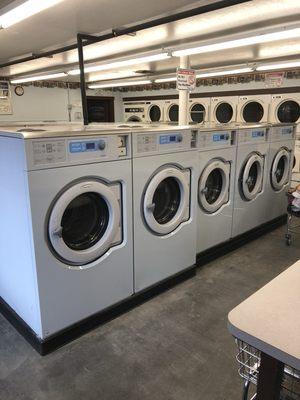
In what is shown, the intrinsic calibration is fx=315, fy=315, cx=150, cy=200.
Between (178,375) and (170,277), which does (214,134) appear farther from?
(178,375)

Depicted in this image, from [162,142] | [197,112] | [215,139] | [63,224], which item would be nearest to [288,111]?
[197,112]

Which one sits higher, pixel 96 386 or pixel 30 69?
pixel 30 69

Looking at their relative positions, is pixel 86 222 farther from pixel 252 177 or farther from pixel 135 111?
pixel 135 111

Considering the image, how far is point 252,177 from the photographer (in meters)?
4.00

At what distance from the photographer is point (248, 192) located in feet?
12.3

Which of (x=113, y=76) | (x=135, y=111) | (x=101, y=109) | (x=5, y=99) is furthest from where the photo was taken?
(x=101, y=109)

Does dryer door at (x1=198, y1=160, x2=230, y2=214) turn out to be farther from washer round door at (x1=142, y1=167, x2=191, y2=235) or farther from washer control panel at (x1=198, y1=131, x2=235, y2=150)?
washer round door at (x1=142, y1=167, x2=191, y2=235)

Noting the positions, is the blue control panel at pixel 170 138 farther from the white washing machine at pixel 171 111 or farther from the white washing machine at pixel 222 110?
the white washing machine at pixel 171 111

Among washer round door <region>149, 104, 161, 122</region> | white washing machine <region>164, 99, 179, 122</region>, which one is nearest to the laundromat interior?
white washing machine <region>164, 99, 179, 122</region>

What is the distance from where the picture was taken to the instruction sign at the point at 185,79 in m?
3.97

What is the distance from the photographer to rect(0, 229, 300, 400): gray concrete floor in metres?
1.81

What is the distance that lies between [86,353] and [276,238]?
288 cm

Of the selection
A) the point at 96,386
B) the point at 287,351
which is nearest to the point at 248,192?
the point at 96,386

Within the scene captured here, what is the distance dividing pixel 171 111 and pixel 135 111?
1.29 m
